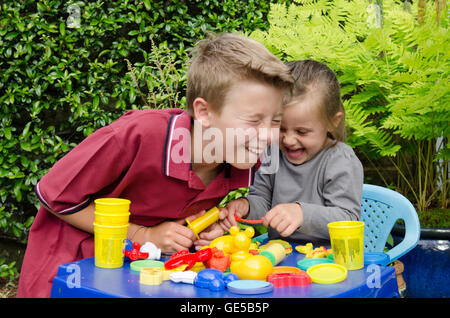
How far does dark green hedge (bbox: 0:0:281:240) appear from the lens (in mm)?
3635

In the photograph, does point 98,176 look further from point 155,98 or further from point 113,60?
point 113,60

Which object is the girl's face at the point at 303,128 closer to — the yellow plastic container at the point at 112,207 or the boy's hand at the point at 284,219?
the boy's hand at the point at 284,219

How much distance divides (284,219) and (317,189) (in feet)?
1.44

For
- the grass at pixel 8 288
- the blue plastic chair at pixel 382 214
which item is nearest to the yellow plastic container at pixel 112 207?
the blue plastic chair at pixel 382 214

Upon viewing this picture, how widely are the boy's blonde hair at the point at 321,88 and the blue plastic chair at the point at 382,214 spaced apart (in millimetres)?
390

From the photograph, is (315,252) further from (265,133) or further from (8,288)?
(8,288)

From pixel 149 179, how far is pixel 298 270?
0.72m

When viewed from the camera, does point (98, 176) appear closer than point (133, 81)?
Yes

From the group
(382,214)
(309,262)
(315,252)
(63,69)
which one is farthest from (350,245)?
(63,69)

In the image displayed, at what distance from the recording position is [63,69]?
3.76 meters

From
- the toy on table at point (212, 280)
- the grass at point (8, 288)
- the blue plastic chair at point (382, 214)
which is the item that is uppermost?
the toy on table at point (212, 280)

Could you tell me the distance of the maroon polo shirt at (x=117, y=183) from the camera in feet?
5.83
